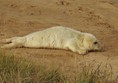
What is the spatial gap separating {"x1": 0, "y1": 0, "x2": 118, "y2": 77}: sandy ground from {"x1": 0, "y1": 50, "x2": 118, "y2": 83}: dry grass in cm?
Result: 91

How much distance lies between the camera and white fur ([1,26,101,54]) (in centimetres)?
867

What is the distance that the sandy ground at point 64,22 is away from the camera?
27.3ft

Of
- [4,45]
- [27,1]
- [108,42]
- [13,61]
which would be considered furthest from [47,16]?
[13,61]

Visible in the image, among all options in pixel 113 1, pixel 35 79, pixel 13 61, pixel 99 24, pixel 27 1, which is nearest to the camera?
pixel 35 79

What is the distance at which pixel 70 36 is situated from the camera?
346 inches

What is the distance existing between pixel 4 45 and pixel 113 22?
4.46m

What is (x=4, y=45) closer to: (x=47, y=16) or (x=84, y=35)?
(x=84, y=35)

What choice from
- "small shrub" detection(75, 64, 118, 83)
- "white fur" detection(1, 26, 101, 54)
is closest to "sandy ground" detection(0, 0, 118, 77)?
"white fur" detection(1, 26, 101, 54)

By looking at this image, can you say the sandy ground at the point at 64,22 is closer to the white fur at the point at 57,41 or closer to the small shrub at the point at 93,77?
the white fur at the point at 57,41

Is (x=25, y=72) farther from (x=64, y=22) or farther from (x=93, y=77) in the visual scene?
(x=64, y=22)

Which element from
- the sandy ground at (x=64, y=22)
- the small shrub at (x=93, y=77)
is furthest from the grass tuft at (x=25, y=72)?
the sandy ground at (x=64, y=22)

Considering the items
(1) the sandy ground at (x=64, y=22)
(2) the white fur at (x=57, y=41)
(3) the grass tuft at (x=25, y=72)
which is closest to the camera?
(3) the grass tuft at (x=25, y=72)

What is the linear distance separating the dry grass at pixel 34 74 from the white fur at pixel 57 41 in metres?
1.80

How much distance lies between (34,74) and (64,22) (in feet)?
16.7
